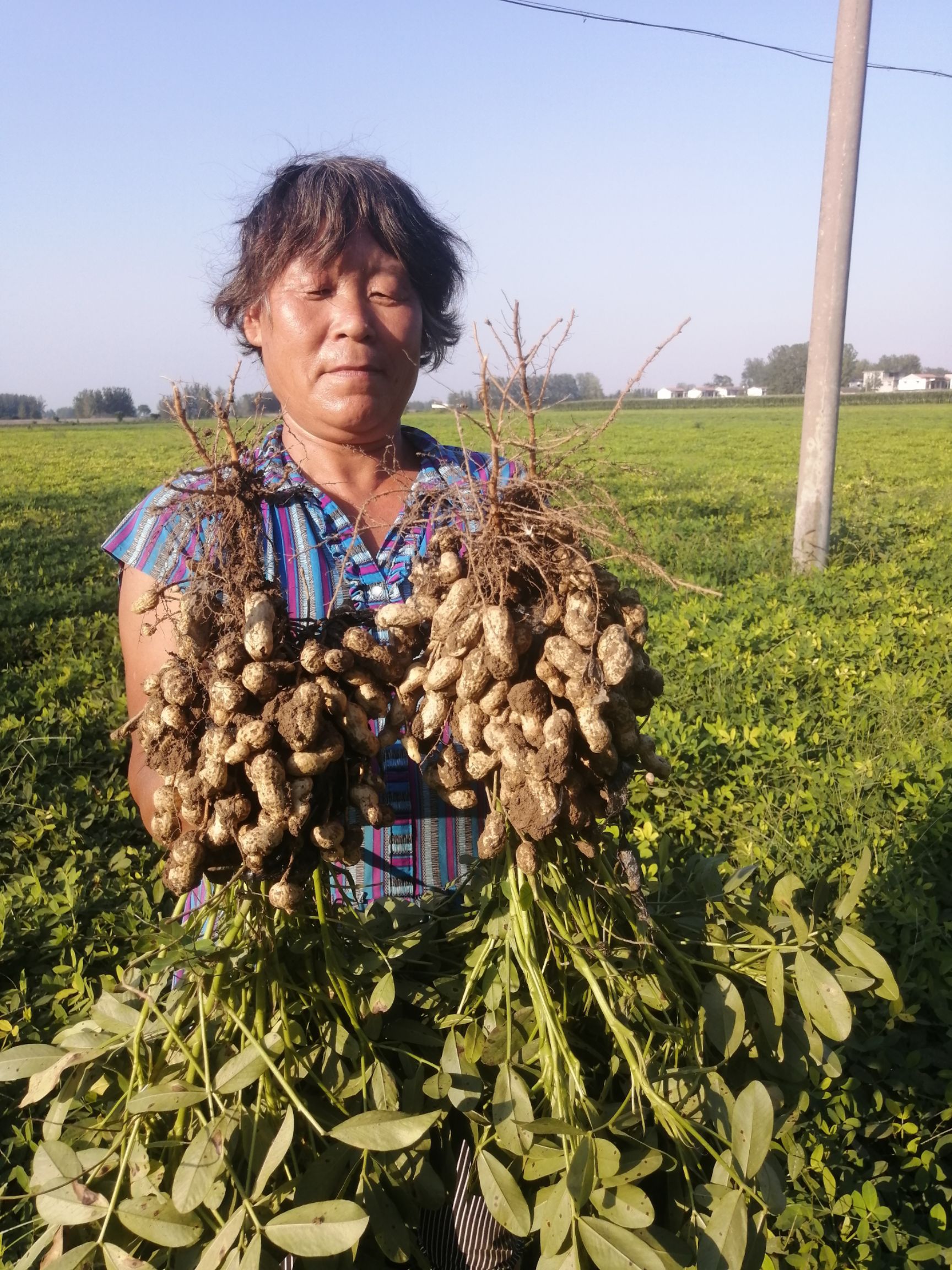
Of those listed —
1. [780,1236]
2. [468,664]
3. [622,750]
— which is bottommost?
[780,1236]

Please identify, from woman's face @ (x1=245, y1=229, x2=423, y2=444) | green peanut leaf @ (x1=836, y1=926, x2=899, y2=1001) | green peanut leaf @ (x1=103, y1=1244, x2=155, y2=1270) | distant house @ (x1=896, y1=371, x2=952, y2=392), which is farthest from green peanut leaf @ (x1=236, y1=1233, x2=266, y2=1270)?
distant house @ (x1=896, y1=371, x2=952, y2=392)

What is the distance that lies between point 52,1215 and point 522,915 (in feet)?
2.08

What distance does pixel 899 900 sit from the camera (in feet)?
9.82

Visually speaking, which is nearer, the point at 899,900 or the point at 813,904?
the point at 813,904

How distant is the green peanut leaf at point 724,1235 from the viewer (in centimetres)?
105

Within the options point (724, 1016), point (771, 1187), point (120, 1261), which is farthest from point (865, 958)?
point (120, 1261)

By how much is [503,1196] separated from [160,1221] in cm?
39

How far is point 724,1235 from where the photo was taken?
1052mm

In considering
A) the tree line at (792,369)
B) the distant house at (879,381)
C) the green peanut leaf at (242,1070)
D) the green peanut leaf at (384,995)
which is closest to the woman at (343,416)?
the green peanut leaf at (384,995)

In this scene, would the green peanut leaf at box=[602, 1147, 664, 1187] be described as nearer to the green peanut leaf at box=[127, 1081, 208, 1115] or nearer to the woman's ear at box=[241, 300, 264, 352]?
the green peanut leaf at box=[127, 1081, 208, 1115]

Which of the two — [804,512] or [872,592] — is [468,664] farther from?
[804,512]

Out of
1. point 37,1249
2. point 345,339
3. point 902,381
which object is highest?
point 902,381

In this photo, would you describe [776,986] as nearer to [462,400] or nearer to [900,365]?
[462,400]

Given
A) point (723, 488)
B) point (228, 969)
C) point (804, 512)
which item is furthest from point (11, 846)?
point (723, 488)
